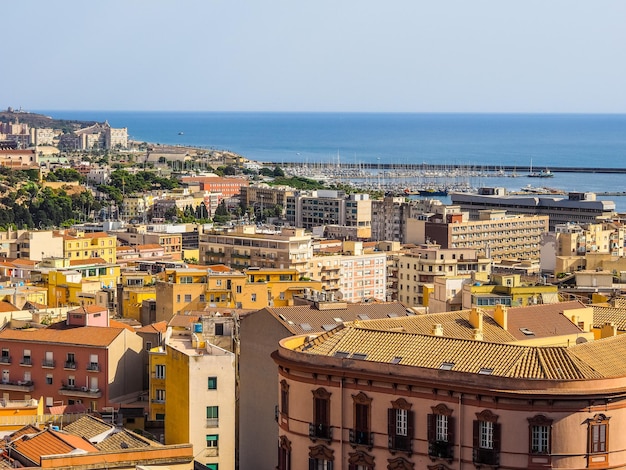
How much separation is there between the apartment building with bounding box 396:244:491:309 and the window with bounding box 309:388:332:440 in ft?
102

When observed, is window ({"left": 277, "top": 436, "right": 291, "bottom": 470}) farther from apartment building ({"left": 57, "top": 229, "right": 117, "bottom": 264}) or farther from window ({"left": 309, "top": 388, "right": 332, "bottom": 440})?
apartment building ({"left": 57, "top": 229, "right": 117, "bottom": 264})

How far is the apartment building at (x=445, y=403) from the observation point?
21109 mm

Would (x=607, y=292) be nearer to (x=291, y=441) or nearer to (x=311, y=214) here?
(x=291, y=441)

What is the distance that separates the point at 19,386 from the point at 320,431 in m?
10.7

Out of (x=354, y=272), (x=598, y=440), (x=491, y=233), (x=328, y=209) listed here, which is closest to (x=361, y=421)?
(x=598, y=440)

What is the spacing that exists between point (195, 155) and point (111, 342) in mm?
155213

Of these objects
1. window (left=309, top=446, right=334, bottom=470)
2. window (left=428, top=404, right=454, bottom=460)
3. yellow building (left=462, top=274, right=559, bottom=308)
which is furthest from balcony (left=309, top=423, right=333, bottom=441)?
yellow building (left=462, top=274, right=559, bottom=308)

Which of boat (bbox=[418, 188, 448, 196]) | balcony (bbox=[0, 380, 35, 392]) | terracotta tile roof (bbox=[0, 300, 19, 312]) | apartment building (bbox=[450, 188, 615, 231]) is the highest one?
terracotta tile roof (bbox=[0, 300, 19, 312])

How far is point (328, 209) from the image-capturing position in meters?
99.8

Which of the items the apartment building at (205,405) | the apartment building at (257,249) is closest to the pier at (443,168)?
the apartment building at (257,249)

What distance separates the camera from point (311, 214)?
337 ft

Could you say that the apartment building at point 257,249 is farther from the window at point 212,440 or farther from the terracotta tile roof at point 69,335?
the window at point 212,440

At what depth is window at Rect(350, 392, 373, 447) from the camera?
22.5 m

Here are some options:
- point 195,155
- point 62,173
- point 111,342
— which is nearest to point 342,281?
point 111,342
